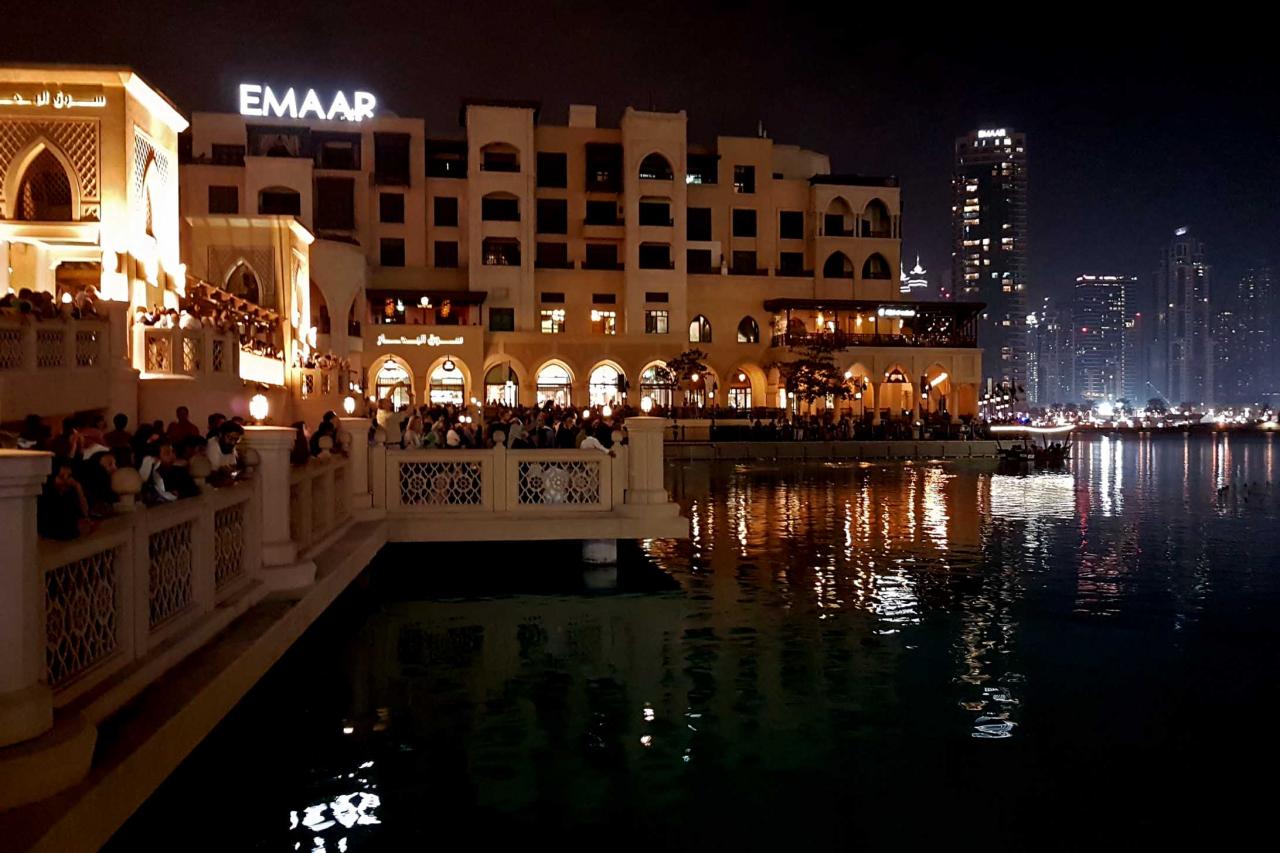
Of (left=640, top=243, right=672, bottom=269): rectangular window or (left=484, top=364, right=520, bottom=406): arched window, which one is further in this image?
(left=640, top=243, right=672, bottom=269): rectangular window

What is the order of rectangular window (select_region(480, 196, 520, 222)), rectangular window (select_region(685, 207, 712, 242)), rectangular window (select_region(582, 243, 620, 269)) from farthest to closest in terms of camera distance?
rectangular window (select_region(685, 207, 712, 242)) → rectangular window (select_region(582, 243, 620, 269)) → rectangular window (select_region(480, 196, 520, 222))

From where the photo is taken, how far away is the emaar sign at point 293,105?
183 feet

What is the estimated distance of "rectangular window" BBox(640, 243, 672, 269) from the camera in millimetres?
59875

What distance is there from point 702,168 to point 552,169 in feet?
30.4

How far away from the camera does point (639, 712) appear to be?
8.74 metres

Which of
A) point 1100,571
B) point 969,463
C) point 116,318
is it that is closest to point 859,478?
point 969,463

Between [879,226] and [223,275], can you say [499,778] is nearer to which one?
[223,275]

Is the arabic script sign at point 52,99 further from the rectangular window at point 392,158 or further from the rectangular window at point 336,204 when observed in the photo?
the rectangular window at point 392,158

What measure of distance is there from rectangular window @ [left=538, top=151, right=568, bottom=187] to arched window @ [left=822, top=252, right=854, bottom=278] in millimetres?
17351

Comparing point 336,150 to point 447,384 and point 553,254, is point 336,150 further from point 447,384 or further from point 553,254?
point 447,384

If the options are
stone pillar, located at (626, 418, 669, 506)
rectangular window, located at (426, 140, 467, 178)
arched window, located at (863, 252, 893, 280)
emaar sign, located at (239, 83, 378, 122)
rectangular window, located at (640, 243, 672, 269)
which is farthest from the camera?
arched window, located at (863, 252, 893, 280)

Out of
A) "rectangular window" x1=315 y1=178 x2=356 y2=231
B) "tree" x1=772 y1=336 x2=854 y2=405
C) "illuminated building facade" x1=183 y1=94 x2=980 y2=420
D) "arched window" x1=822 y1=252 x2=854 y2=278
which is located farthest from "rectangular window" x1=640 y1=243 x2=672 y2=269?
"rectangular window" x1=315 y1=178 x2=356 y2=231

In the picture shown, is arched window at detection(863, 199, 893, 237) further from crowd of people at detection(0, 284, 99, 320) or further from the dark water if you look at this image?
crowd of people at detection(0, 284, 99, 320)

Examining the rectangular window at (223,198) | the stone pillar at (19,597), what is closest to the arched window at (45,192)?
the stone pillar at (19,597)
